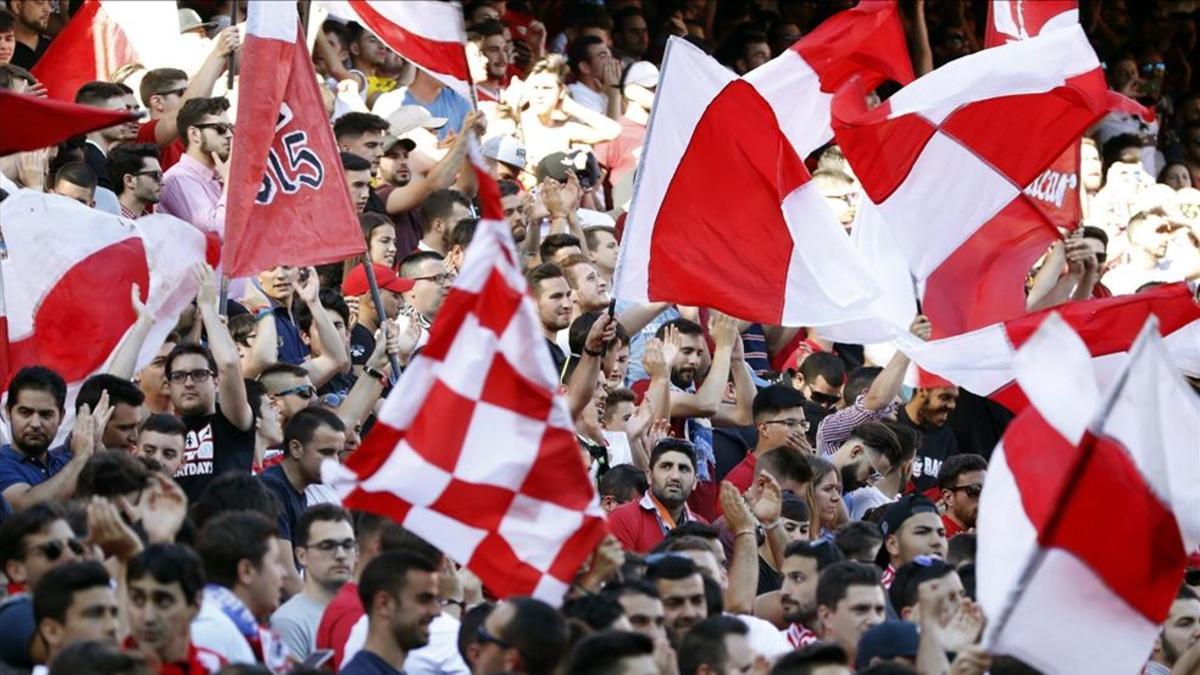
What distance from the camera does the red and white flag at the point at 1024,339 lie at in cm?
1130

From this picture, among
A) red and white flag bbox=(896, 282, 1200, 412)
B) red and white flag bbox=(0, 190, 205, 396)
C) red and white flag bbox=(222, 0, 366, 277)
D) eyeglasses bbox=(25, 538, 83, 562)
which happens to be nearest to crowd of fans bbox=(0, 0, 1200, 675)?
eyeglasses bbox=(25, 538, 83, 562)

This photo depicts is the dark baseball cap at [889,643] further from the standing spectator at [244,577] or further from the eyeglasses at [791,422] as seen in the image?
the eyeglasses at [791,422]

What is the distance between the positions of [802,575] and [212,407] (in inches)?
93.4

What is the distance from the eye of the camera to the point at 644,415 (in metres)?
11.4

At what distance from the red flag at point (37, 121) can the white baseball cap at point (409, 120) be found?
5.08 m

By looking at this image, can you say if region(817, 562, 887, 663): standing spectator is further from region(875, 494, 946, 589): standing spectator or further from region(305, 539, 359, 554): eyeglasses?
region(305, 539, 359, 554): eyeglasses

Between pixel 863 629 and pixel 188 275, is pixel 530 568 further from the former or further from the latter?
pixel 188 275

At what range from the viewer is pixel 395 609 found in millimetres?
7672

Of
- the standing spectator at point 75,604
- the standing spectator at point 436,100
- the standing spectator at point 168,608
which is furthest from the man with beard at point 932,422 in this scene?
the standing spectator at point 75,604

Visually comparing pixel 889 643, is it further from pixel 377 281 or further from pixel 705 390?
pixel 377 281

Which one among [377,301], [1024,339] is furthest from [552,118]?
[1024,339]

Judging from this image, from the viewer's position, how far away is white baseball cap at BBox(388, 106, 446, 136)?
45.9ft

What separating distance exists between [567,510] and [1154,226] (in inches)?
356

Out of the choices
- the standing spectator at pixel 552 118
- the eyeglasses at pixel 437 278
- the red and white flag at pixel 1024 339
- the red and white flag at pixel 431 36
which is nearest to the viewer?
the red and white flag at pixel 1024 339
